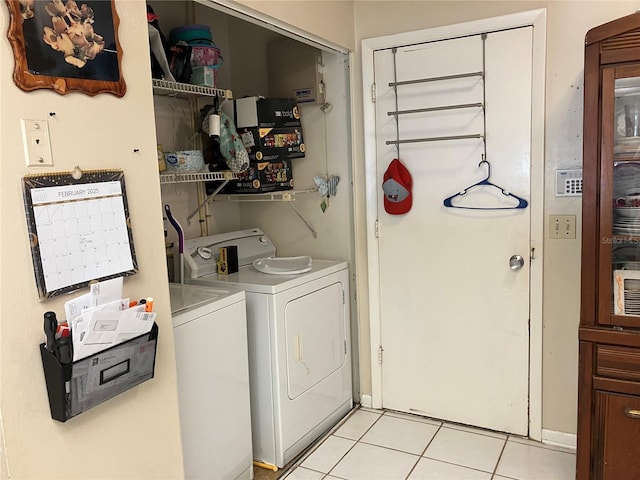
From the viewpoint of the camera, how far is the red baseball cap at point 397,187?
283 centimetres

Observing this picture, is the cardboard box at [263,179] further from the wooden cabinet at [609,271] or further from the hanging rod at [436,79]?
the wooden cabinet at [609,271]

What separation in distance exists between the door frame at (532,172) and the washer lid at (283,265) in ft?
1.30

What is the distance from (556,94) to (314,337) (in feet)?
5.63

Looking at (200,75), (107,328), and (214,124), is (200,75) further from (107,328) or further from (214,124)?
(107,328)

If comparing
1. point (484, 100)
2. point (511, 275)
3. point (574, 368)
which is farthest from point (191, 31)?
point (574, 368)

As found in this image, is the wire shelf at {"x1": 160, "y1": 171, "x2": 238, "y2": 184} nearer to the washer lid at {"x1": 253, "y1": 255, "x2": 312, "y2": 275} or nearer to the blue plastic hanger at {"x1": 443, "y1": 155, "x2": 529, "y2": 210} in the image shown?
the washer lid at {"x1": 253, "y1": 255, "x2": 312, "y2": 275}

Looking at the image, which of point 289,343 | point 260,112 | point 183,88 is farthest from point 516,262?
point 183,88

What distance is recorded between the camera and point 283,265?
3.00 metres

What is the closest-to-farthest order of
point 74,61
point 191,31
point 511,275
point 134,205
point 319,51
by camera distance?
point 74,61, point 134,205, point 191,31, point 511,275, point 319,51

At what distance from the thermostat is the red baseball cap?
0.75m

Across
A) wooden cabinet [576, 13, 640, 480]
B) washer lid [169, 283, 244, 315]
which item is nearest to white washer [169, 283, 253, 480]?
washer lid [169, 283, 244, 315]

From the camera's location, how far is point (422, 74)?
2768 millimetres

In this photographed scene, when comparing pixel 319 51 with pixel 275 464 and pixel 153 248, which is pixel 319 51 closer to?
pixel 153 248

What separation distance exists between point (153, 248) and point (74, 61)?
60 centimetres
